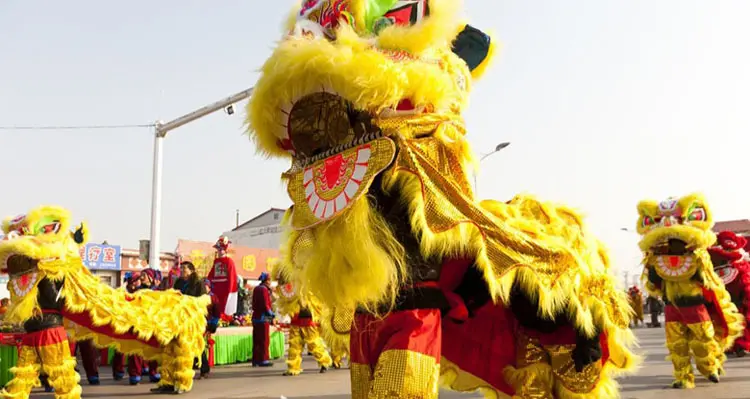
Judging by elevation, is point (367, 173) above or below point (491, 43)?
below

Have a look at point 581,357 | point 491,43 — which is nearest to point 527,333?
point 581,357

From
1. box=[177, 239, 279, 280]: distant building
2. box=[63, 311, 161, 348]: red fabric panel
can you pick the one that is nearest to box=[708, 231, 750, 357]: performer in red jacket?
box=[63, 311, 161, 348]: red fabric panel

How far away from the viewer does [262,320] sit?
945 cm

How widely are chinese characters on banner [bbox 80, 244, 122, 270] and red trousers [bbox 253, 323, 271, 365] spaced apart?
811 centimetres

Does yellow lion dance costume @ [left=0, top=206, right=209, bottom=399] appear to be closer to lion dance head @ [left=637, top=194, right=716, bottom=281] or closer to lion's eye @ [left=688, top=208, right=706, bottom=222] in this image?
lion dance head @ [left=637, top=194, right=716, bottom=281]

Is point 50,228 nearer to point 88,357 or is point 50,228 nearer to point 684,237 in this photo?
point 88,357

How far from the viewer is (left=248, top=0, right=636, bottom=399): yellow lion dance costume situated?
2143 millimetres

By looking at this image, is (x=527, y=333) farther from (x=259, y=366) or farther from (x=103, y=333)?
(x=259, y=366)

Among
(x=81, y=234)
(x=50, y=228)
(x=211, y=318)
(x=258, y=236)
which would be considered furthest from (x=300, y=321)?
(x=258, y=236)

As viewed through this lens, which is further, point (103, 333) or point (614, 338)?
point (103, 333)

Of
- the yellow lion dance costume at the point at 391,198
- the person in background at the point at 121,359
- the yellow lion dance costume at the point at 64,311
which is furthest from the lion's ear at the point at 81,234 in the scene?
the yellow lion dance costume at the point at 391,198

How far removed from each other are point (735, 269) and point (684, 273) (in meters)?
3.82

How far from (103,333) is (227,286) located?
227cm

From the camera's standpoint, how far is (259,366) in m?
9.64
